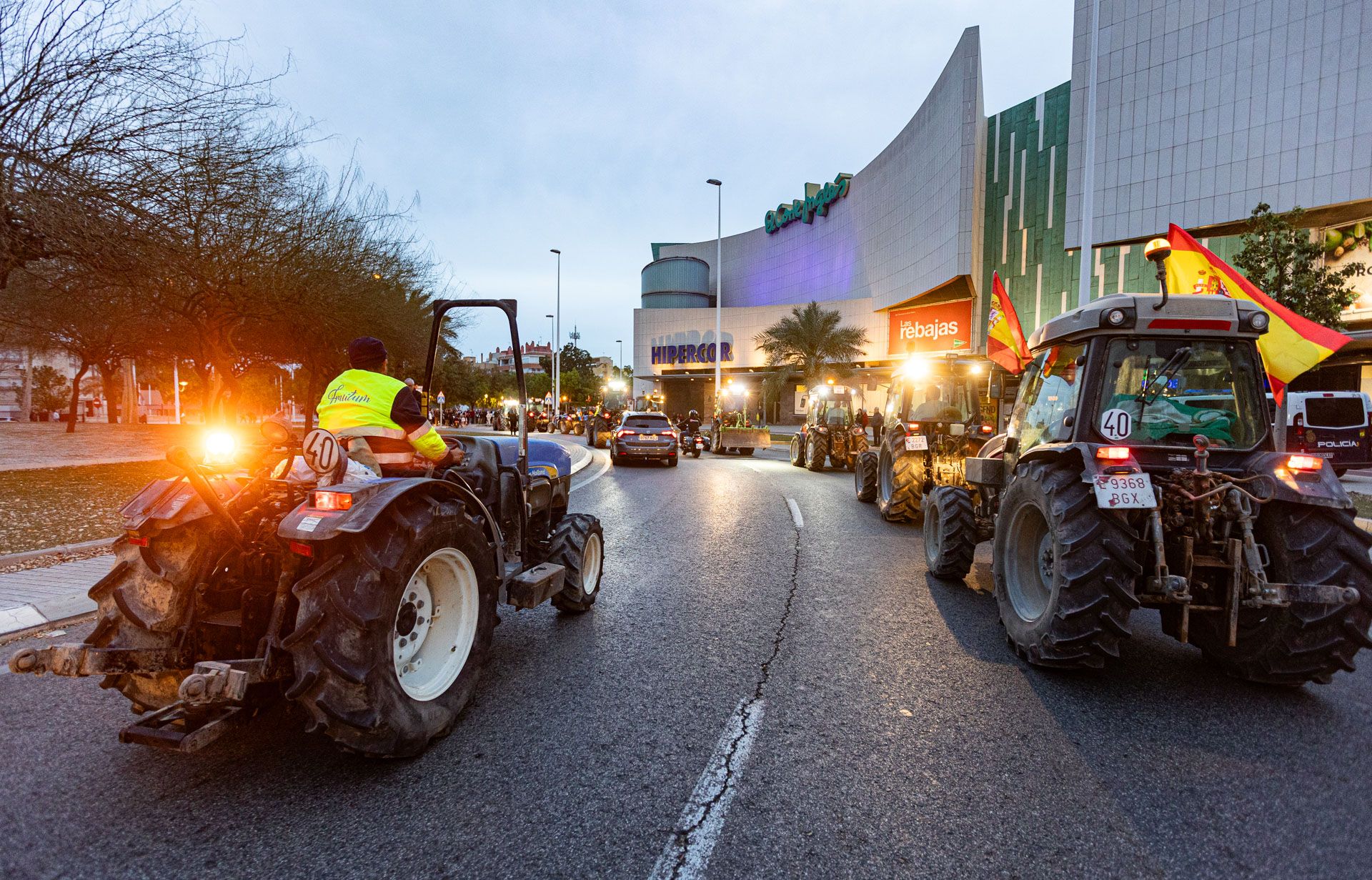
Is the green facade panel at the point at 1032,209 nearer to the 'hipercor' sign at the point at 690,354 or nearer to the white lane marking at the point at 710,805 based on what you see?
the 'hipercor' sign at the point at 690,354

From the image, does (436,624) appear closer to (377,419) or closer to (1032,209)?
(377,419)

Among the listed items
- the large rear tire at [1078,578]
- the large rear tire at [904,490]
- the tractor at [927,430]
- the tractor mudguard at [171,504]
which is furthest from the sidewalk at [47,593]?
the large rear tire at [904,490]

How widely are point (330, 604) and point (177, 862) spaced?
93cm

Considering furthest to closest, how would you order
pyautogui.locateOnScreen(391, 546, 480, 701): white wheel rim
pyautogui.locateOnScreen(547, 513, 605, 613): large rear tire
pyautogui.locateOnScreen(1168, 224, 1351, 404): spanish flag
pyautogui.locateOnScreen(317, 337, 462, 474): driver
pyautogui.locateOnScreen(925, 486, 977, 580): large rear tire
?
pyautogui.locateOnScreen(1168, 224, 1351, 404): spanish flag < pyautogui.locateOnScreen(925, 486, 977, 580): large rear tire < pyautogui.locateOnScreen(547, 513, 605, 613): large rear tire < pyautogui.locateOnScreen(317, 337, 462, 474): driver < pyautogui.locateOnScreen(391, 546, 480, 701): white wheel rim

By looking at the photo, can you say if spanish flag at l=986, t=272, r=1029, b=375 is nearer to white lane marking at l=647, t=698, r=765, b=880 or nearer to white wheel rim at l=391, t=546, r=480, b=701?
white lane marking at l=647, t=698, r=765, b=880

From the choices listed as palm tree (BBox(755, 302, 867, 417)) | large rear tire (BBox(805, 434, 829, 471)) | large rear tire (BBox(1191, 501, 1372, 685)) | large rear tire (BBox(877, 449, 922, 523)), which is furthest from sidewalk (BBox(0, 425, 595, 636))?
palm tree (BBox(755, 302, 867, 417))

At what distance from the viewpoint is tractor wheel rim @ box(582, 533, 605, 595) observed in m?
5.42

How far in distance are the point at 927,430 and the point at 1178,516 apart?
647 cm

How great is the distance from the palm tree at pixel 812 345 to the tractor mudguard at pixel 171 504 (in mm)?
42267

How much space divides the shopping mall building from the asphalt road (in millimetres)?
9721

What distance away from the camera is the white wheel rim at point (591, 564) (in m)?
5.42

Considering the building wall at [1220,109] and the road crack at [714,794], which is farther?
the building wall at [1220,109]

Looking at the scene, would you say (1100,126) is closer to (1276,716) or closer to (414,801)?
(1276,716)

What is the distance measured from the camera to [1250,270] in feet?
54.7
